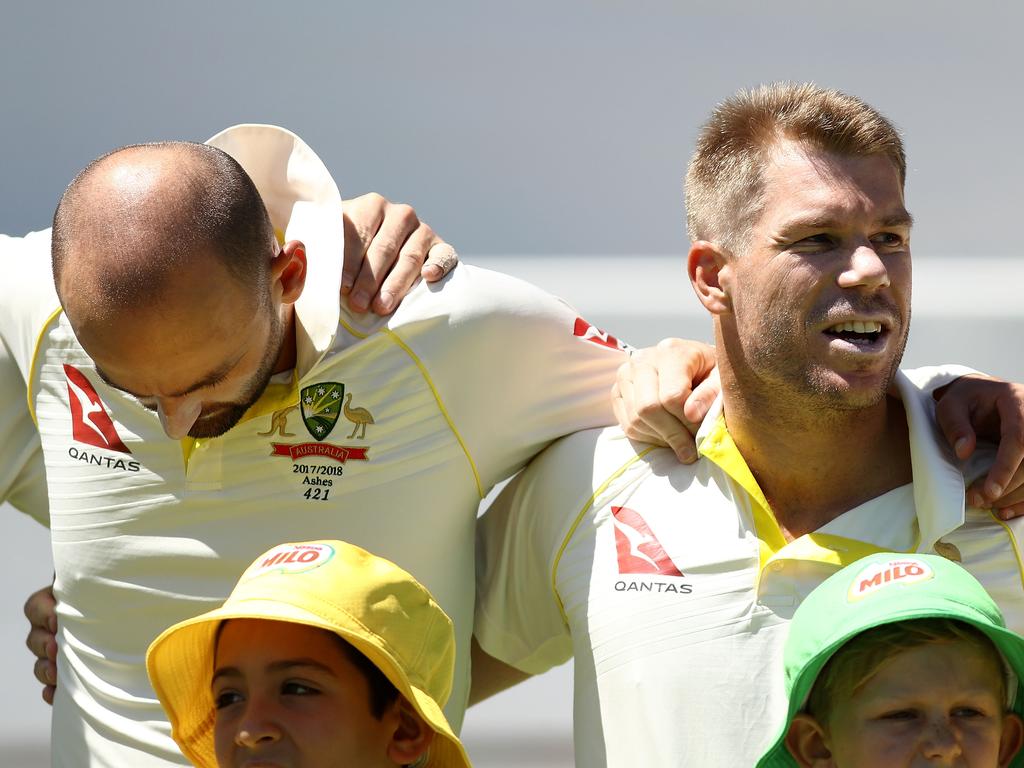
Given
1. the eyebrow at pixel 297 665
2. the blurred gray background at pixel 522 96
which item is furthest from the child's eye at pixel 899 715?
the blurred gray background at pixel 522 96

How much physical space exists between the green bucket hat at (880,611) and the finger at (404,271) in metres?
0.82

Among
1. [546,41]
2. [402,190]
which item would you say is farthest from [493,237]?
[546,41]

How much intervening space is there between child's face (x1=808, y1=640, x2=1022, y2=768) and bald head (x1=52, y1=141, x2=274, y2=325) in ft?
3.15

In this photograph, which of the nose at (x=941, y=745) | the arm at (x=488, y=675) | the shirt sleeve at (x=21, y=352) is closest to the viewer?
the nose at (x=941, y=745)

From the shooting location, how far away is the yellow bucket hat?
1.63 meters

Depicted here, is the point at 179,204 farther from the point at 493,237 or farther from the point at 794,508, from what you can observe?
the point at 493,237

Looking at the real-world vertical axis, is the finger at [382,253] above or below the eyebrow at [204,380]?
above

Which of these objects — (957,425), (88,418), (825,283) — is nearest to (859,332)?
(825,283)

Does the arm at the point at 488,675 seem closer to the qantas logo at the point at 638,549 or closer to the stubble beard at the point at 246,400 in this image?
the qantas logo at the point at 638,549

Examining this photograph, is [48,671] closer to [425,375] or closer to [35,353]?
[35,353]

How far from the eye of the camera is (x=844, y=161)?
2072 mm

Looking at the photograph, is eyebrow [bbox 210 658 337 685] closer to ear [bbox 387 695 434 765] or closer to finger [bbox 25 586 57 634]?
ear [bbox 387 695 434 765]

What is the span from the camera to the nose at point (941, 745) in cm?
146

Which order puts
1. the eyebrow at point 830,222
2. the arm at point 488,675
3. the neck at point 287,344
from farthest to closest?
the arm at point 488,675 < the neck at point 287,344 < the eyebrow at point 830,222
